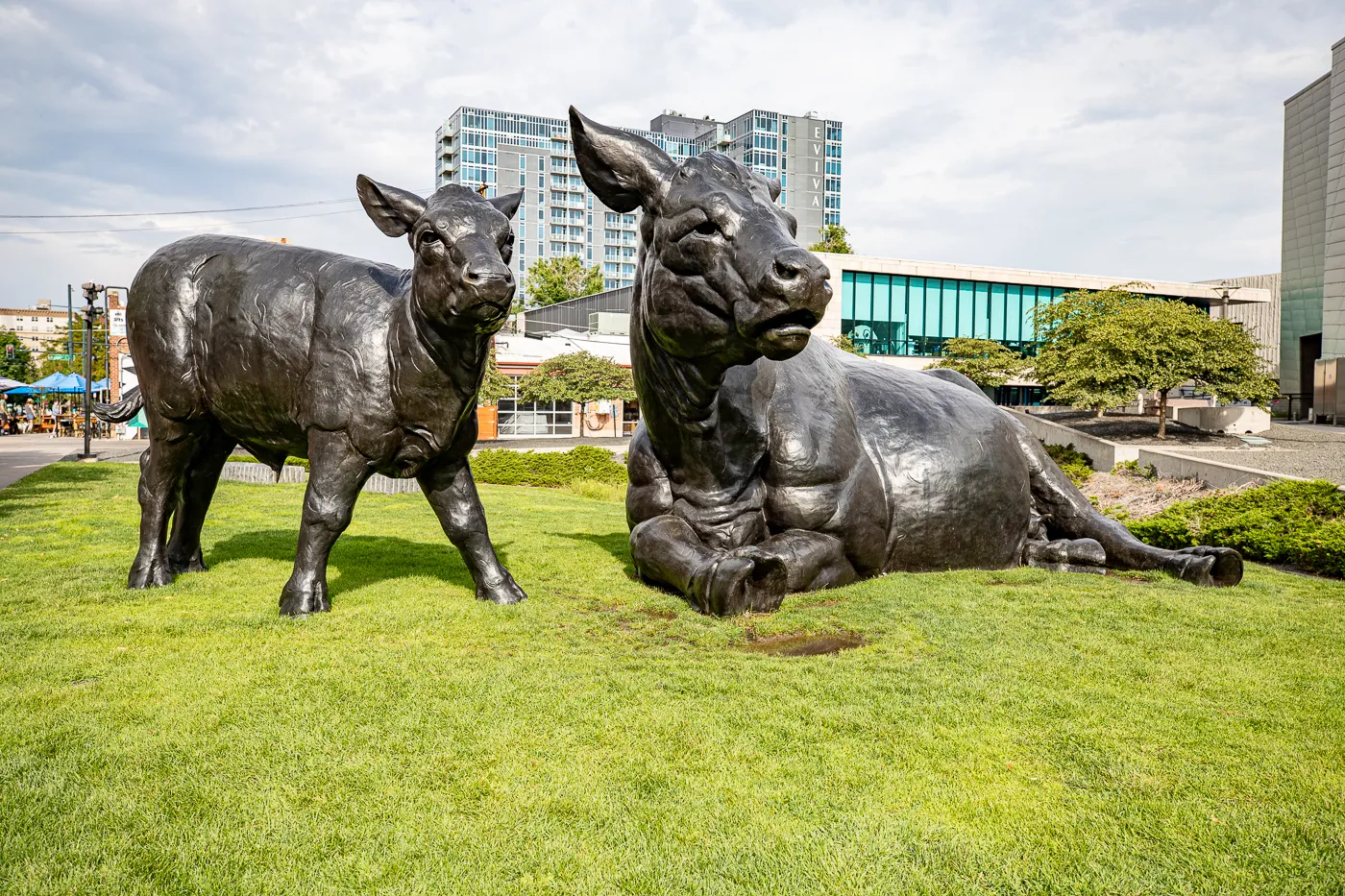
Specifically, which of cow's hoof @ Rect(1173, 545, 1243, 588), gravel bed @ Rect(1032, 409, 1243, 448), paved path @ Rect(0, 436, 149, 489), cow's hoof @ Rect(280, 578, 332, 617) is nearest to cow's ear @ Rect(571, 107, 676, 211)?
cow's hoof @ Rect(280, 578, 332, 617)

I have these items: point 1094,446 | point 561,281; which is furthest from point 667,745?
point 561,281

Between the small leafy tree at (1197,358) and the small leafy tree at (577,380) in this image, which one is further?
the small leafy tree at (577,380)

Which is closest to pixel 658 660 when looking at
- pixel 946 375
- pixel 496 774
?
pixel 496 774

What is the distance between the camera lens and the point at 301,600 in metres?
4.74

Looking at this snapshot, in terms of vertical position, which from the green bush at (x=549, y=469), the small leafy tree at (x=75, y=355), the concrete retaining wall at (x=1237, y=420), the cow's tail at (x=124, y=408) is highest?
the small leafy tree at (x=75, y=355)

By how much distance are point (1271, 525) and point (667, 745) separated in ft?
23.4

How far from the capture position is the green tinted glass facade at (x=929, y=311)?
158 feet

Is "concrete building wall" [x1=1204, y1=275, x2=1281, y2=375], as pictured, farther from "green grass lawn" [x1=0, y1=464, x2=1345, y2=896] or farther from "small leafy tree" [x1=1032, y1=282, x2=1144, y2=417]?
"green grass lawn" [x1=0, y1=464, x2=1345, y2=896]

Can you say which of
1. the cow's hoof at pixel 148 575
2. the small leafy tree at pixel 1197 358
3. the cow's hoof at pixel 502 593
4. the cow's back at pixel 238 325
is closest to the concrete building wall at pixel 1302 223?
the small leafy tree at pixel 1197 358

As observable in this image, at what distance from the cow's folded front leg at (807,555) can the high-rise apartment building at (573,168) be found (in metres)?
95.5

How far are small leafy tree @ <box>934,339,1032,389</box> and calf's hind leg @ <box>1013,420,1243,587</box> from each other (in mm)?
33053

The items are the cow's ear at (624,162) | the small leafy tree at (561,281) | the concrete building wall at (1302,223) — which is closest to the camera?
the cow's ear at (624,162)

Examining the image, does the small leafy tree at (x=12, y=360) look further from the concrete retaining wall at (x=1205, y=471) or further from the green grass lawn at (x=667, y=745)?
the green grass lawn at (x=667, y=745)

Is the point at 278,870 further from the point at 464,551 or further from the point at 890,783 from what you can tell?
the point at 464,551
